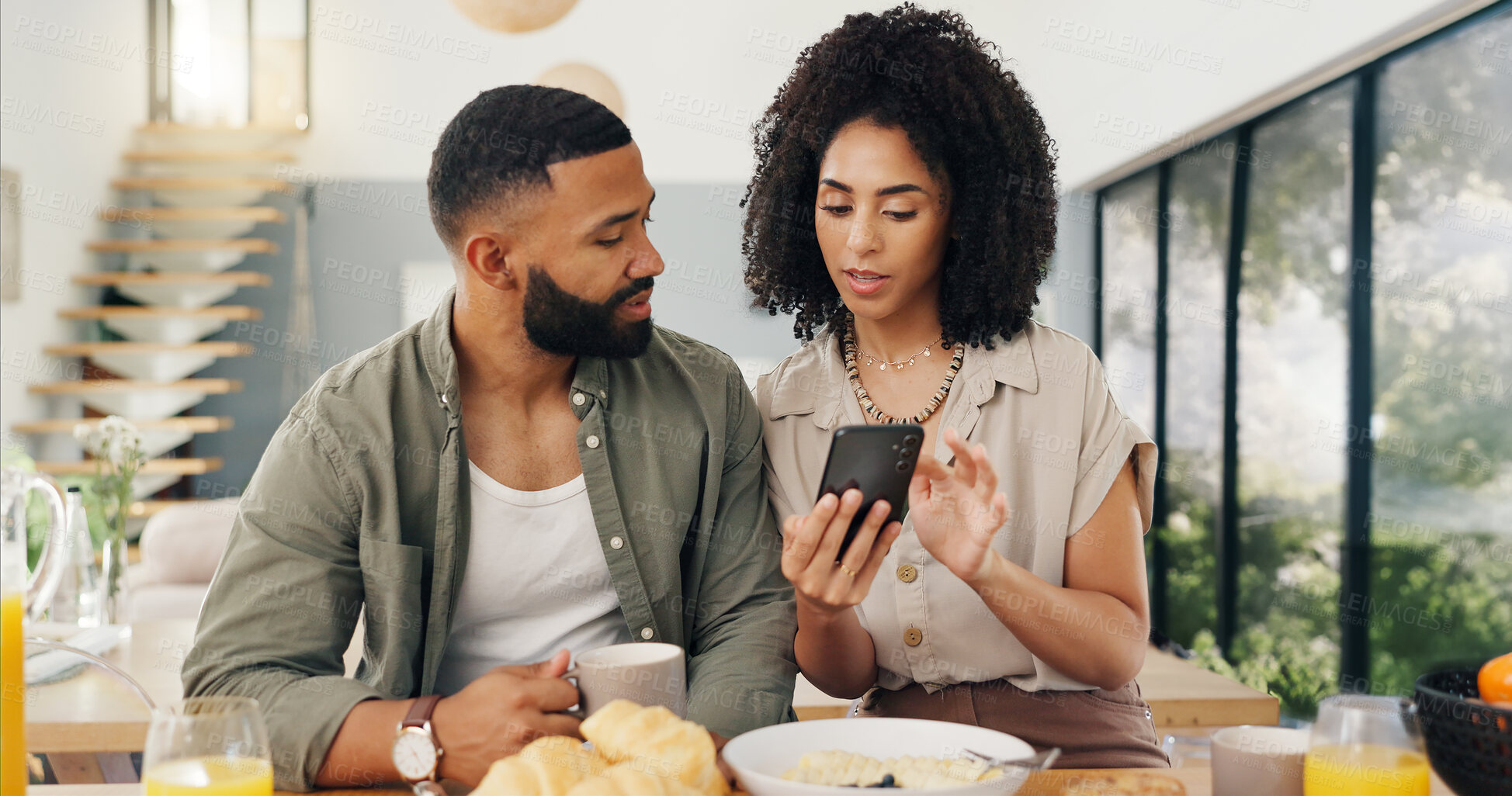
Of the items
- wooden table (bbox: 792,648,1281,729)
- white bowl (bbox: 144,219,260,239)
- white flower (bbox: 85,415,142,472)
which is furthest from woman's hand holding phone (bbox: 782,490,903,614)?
white bowl (bbox: 144,219,260,239)

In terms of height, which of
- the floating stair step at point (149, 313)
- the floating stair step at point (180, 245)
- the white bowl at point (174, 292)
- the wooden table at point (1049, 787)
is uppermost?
the floating stair step at point (180, 245)

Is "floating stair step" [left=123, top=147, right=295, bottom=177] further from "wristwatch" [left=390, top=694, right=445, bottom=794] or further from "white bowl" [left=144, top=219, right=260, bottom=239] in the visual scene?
"wristwatch" [left=390, top=694, right=445, bottom=794]

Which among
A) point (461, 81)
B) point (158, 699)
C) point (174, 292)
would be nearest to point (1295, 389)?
point (158, 699)

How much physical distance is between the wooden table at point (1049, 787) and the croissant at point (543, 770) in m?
0.21

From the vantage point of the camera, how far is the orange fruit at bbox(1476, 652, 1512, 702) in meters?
0.93

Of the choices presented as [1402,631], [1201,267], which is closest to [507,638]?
[1402,631]

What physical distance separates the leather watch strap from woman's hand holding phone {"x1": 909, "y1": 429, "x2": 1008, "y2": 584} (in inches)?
21.2

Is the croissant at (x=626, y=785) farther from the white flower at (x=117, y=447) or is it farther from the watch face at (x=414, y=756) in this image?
the white flower at (x=117, y=447)

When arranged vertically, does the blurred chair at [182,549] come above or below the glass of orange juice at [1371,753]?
below

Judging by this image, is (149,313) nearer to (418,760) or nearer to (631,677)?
(418,760)

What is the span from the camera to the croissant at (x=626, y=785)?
81cm

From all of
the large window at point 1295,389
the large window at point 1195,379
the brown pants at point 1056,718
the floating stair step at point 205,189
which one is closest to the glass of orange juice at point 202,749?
the brown pants at point 1056,718

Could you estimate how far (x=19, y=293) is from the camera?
213 inches

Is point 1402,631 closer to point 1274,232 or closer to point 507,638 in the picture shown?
point 1274,232
